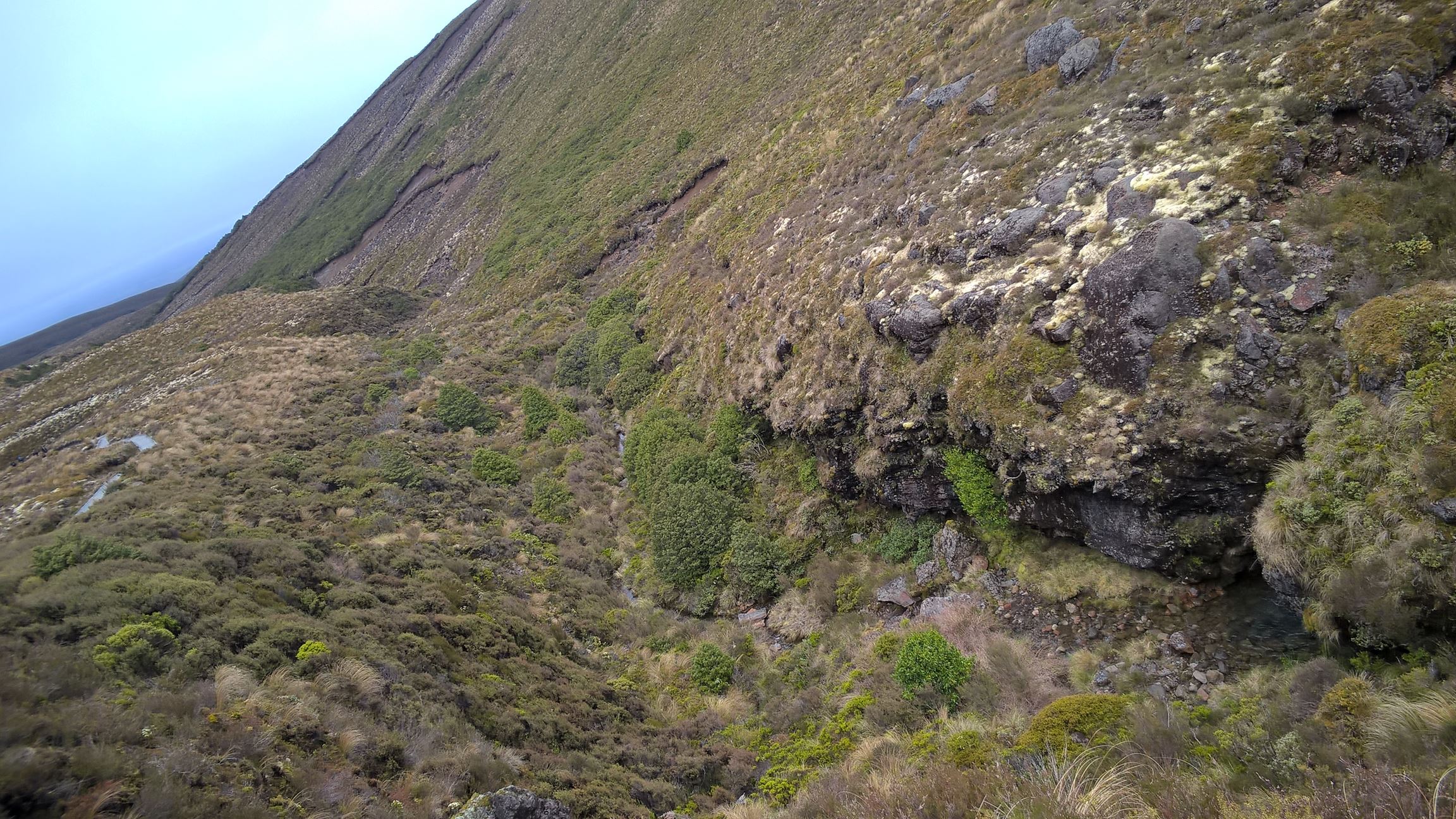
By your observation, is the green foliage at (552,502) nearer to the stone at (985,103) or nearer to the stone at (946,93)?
the stone at (985,103)

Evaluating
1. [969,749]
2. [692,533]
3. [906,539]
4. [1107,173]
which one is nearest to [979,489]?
[906,539]

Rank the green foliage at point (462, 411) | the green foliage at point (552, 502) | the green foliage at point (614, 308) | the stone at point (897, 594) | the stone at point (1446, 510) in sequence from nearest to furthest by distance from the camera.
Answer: the stone at point (1446, 510) < the stone at point (897, 594) < the green foliage at point (552, 502) < the green foliage at point (462, 411) < the green foliage at point (614, 308)

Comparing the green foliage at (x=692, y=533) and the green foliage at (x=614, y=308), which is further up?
the green foliage at (x=614, y=308)

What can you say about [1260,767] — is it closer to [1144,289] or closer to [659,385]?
[1144,289]

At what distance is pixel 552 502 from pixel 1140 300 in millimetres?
15930

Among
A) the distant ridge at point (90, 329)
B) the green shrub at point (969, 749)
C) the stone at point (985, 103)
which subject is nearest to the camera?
the green shrub at point (969, 749)

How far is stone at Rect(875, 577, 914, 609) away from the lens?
10586 millimetres

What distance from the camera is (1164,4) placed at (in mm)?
12305

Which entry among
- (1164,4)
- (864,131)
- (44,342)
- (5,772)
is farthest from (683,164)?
(44,342)

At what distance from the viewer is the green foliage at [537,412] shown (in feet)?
75.8

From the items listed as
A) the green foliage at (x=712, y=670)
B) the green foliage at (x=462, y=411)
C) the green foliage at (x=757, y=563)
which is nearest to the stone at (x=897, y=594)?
the green foliage at (x=757, y=563)

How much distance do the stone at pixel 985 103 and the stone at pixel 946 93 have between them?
1.44 m

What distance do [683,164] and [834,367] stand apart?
2699 cm

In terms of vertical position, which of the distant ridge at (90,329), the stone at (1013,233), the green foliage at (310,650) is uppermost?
the distant ridge at (90,329)
